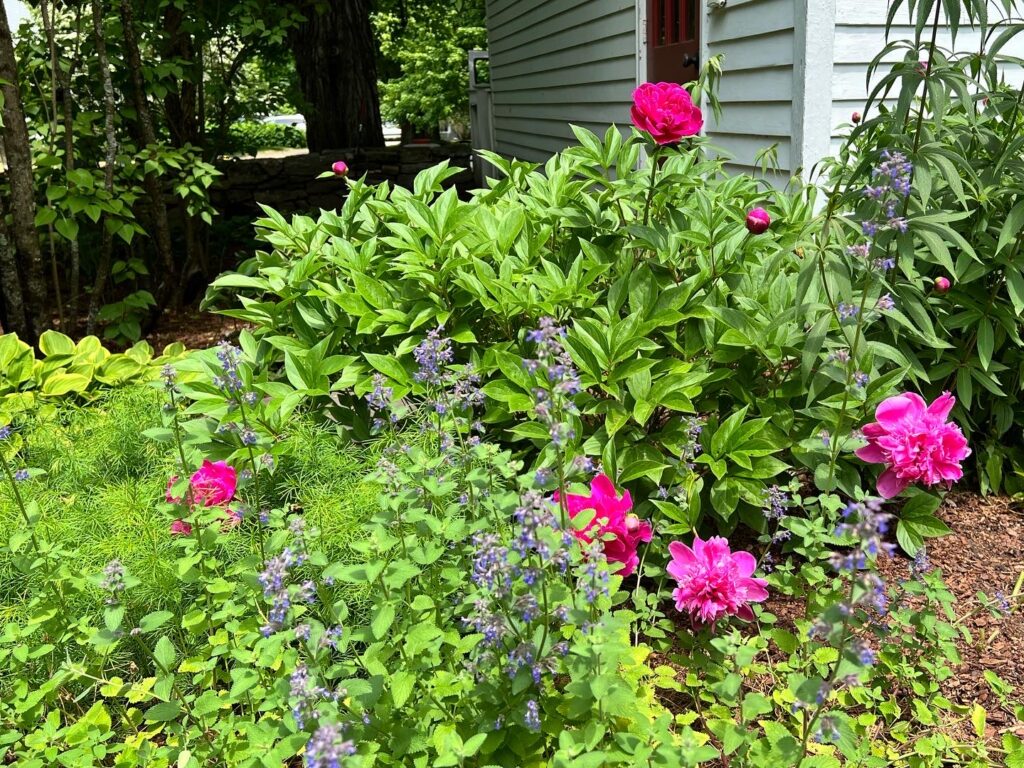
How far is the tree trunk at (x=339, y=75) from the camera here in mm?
8852

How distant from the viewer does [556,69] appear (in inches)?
309

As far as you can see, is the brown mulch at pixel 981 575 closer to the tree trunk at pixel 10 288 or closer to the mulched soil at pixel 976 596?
the mulched soil at pixel 976 596

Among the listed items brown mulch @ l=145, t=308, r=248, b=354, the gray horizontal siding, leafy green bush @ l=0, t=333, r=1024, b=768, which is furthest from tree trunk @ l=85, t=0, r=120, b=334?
the gray horizontal siding

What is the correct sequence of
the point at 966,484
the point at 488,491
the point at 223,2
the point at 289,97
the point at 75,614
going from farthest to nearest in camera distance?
1. the point at 289,97
2. the point at 223,2
3. the point at 966,484
4. the point at 75,614
5. the point at 488,491

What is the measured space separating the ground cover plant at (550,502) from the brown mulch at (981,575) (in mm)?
37

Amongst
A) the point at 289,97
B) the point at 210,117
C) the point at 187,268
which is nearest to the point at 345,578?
the point at 187,268

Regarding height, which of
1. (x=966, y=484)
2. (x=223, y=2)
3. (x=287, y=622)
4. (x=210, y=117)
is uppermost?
(x=223, y=2)

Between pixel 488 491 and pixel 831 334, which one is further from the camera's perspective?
pixel 831 334

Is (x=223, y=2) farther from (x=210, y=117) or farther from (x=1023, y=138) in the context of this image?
(x=1023, y=138)

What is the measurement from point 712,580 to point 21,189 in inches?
161

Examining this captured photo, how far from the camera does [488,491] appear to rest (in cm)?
166

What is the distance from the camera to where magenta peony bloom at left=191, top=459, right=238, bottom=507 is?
2.06 meters

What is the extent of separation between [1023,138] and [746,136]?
2.22m

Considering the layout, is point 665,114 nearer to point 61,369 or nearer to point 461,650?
point 461,650
